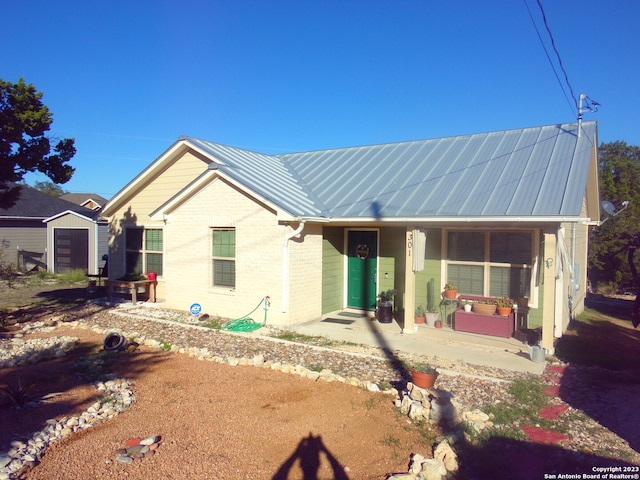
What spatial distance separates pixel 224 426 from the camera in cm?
551

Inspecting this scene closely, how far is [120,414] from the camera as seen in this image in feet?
Result: 19.1

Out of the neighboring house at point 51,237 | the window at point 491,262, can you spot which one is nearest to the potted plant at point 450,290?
the window at point 491,262

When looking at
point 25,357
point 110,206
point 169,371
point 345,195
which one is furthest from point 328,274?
point 110,206

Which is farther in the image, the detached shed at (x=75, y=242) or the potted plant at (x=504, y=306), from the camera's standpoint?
the detached shed at (x=75, y=242)

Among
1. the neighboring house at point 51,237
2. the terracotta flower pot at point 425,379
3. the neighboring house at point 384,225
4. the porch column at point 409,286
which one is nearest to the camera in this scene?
the terracotta flower pot at point 425,379

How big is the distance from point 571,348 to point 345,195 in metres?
6.20

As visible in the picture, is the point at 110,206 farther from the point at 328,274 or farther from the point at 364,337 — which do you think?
the point at 364,337

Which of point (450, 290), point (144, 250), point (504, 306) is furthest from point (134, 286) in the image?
point (504, 306)

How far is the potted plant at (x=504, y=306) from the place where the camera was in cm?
1003

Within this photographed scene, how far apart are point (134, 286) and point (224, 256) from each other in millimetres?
3494

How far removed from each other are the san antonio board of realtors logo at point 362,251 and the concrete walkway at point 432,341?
169 centimetres

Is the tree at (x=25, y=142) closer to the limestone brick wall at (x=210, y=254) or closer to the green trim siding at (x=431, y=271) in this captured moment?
the limestone brick wall at (x=210, y=254)

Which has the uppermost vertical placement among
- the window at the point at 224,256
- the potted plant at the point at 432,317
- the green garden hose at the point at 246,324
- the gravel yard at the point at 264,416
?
the window at the point at 224,256

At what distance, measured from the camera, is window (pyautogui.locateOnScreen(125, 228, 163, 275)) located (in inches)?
571
